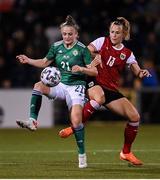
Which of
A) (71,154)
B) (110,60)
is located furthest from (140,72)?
(71,154)

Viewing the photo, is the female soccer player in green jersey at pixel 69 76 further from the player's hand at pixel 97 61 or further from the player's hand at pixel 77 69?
the player's hand at pixel 77 69

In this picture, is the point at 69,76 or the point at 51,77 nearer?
the point at 51,77

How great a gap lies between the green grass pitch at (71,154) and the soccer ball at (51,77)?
1.12 meters

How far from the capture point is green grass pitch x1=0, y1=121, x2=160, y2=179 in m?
9.67

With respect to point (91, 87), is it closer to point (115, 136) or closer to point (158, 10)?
point (115, 136)

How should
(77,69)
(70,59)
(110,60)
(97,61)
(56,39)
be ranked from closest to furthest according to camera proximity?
(77,69) → (70,59) → (97,61) → (110,60) → (56,39)

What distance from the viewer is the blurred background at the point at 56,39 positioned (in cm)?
1911

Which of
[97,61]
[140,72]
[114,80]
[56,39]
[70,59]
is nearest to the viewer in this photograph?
[70,59]

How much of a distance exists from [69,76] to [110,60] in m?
0.78

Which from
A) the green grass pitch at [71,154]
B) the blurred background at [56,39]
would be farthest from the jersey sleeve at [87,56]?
the blurred background at [56,39]

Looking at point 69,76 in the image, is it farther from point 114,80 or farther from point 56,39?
point 56,39

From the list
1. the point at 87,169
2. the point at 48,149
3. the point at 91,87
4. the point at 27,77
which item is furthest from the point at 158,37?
the point at 87,169

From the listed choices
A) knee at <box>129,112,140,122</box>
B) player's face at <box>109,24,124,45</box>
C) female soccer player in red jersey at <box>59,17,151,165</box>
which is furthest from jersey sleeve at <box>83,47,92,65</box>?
knee at <box>129,112,140,122</box>

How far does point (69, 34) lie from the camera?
1047 centimetres
